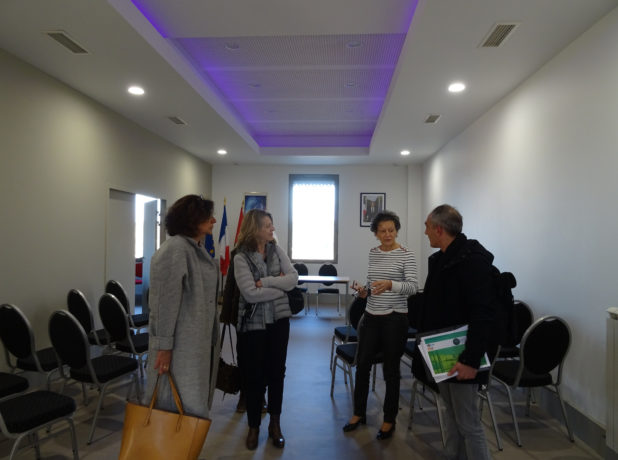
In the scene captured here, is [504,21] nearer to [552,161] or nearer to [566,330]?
[552,161]

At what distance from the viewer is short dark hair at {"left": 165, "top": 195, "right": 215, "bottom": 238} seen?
198cm

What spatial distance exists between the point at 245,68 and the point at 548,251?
3889 mm

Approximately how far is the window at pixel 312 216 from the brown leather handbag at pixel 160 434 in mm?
7318

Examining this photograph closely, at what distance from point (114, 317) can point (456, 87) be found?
4086mm

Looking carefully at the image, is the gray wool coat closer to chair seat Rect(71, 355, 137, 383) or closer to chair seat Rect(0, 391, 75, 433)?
chair seat Rect(0, 391, 75, 433)

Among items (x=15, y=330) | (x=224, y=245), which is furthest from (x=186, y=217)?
(x=224, y=245)

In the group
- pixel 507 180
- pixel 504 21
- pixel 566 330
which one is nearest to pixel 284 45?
pixel 504 21

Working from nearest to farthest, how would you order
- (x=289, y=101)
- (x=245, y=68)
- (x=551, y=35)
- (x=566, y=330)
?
(x=566, y=330) < (x=551, y=35) < (x=245, y=68) < (x=289, y=101)

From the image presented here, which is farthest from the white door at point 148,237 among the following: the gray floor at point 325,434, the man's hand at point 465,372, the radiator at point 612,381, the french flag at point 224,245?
the radiator at point 612,381

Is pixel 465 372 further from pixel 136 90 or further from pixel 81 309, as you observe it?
pixel 136 90

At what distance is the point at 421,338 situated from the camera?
193 centimetres

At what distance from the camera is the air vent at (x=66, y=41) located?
10.3 feet

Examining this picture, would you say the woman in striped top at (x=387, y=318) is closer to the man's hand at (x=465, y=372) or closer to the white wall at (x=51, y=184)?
the man's hand at (x=465, y=372)

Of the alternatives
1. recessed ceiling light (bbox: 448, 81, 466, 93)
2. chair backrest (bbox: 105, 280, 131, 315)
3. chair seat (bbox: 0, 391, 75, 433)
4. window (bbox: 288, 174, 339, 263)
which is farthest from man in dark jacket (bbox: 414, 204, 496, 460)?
window (bbox: 288, 174, 339, 263)
